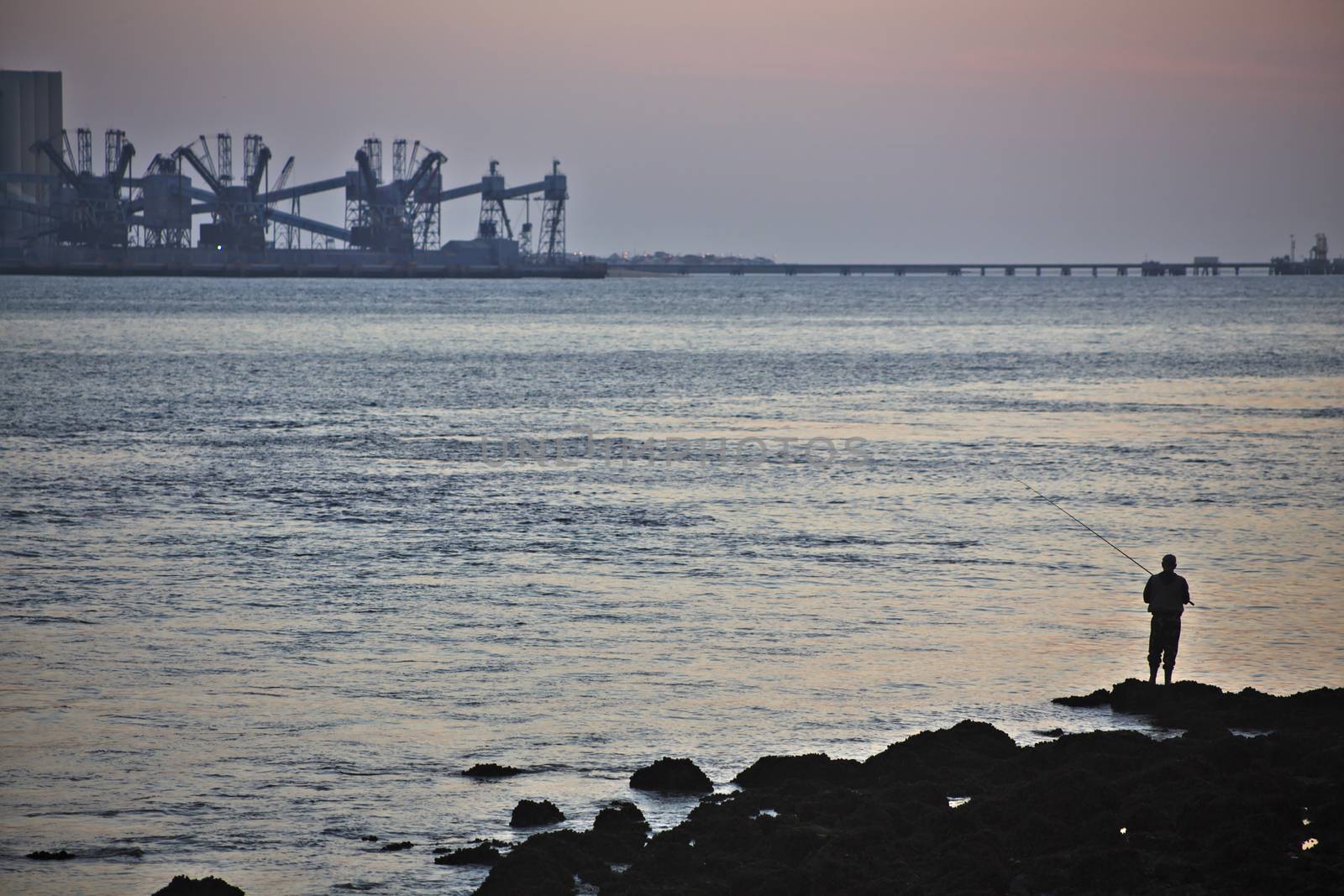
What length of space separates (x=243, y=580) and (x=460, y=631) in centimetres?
408

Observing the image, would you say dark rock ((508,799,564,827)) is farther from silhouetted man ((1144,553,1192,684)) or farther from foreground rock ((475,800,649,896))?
silhouetted man ((1144,553,1192,684))

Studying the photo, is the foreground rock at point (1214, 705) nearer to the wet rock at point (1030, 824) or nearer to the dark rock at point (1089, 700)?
the dark rock at point (1089, 700)

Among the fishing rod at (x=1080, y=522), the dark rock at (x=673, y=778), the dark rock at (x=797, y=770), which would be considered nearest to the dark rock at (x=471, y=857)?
the dark rock at (x=673, y=778)

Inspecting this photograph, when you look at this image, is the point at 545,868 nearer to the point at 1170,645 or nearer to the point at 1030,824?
the point at 1030,824

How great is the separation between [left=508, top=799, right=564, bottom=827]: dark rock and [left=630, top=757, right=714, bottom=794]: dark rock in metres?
0.86

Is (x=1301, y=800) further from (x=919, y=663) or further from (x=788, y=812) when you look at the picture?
(x=919, y=663)

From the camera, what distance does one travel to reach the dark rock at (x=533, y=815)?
10281mm

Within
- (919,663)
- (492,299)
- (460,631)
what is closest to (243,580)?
(460,631)

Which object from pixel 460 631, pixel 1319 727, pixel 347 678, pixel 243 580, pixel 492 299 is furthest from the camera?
pixel 492 299

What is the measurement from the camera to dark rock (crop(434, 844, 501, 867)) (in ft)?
31.7

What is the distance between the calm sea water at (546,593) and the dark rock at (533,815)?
0.63 feet

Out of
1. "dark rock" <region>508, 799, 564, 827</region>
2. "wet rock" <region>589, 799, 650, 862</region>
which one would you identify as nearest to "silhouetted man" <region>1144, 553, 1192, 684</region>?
"wet rock" <region>589, 799, 650, 862</region>

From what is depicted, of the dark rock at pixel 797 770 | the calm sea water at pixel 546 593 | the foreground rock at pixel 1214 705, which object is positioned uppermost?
the foreground rock at pixel 1214 705

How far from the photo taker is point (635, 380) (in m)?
58.7
